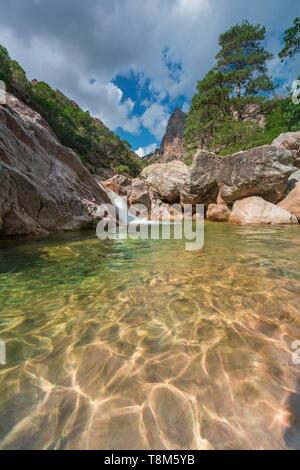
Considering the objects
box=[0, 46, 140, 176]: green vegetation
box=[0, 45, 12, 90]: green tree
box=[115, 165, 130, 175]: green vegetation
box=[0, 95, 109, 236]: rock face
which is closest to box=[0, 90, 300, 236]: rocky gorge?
box=[0, 95, 109, 236]: rock face

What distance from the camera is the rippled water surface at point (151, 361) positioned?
3.93 ft

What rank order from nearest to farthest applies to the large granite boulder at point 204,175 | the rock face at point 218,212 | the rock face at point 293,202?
the rock face at point 293,202
the rock face at point 218,212
the large granite boulder at point 204,175

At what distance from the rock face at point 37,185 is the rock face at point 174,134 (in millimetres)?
84435

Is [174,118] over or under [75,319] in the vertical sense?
over

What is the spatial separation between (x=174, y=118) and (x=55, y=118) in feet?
271

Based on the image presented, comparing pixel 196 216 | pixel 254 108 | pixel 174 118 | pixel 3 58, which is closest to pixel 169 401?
pixel 196 216

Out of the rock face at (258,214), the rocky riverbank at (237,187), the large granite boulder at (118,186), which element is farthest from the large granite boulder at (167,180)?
the rock face at (258,214)

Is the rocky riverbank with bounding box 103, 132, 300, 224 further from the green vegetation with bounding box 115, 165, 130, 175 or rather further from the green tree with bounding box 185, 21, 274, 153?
the green vegetation with bounding box 115, 165, 130, 175

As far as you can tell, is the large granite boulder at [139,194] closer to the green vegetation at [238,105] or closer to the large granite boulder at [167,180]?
the large granite boulder at [167,180]

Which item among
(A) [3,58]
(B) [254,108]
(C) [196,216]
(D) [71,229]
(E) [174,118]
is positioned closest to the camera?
(D) [71,229]

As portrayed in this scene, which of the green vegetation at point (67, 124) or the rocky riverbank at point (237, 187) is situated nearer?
the rocky riverbank at point (237, 187)

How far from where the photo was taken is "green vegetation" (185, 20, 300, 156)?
687 inches

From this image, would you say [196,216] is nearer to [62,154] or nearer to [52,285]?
[62,154]

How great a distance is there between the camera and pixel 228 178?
11.9 m
